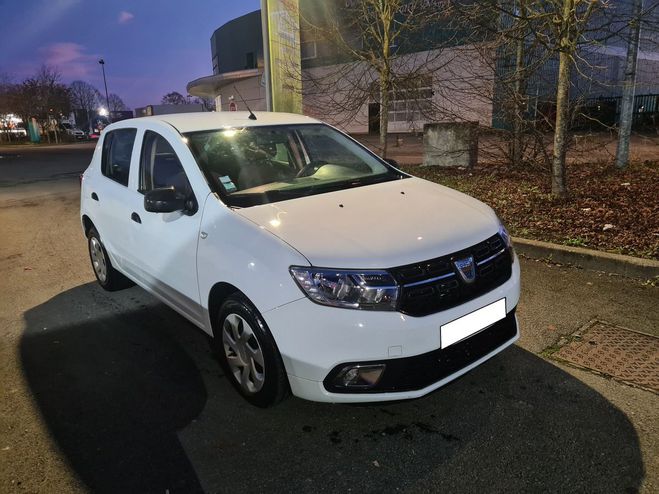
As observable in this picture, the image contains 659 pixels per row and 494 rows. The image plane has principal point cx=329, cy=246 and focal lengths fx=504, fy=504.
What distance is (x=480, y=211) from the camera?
124 inches

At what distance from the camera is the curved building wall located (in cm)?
4212

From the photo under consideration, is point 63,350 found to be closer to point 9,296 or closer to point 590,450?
point 9,296

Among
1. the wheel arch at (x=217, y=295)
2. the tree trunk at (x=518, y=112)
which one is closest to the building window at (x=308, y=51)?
the tree trunk at (x=518, y=112)

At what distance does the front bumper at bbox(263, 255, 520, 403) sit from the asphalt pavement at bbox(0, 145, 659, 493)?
255 millimetres

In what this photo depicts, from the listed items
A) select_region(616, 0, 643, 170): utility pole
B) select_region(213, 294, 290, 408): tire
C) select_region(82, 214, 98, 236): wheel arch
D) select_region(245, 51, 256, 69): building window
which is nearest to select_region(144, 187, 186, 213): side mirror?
select_region(213, 294, 290, 408): tire

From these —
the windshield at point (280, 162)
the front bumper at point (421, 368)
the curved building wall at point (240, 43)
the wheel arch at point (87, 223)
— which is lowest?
the front bumper at point (421, 368)

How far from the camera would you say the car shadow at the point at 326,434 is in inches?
92.5

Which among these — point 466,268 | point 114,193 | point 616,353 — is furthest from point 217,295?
point 616,353

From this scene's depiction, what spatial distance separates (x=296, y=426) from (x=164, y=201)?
159cm

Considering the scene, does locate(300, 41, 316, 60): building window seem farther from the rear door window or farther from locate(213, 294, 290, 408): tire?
locate(213, 294, 290, 408): tire

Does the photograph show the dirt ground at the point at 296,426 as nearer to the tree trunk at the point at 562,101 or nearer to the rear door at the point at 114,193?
the rear door at the point at 114,193

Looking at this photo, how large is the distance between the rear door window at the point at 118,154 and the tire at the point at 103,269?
70 cm

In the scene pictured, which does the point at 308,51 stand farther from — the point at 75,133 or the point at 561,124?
the point at 75,133

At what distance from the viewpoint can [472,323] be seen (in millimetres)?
2641
